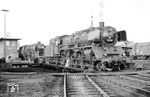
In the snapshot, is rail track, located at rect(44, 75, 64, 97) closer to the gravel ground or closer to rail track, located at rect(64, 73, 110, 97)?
the gravel ground

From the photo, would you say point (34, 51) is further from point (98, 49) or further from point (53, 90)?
point (53, 90)

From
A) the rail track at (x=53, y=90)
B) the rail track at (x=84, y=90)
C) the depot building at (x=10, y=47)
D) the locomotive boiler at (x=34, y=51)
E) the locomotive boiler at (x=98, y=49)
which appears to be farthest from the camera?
the depot building at (x=10, y=47)

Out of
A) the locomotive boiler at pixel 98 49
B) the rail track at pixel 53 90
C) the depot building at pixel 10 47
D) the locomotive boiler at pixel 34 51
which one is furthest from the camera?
the depot building at pixel 10 47

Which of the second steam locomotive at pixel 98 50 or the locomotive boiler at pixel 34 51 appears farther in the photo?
the locomotive boiler at pixel 34 51

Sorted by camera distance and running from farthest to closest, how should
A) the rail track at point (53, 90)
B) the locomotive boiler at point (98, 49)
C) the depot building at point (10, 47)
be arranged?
the depot building at point (10, 47) → the locomotive boiler at point (98, 49) → the rail track at point (53, 90)

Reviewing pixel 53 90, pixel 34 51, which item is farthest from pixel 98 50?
pixel 34 51

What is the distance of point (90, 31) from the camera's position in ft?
58.7

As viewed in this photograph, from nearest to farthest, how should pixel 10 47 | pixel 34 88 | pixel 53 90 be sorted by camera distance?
pixel 53 90, pixel 34 88, pixel 10 47

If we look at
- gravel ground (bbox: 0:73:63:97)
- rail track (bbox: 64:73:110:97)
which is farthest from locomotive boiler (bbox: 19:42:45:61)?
rail track (bbox: 64:73:110:97)

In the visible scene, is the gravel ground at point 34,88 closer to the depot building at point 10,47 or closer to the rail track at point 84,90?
the rail track at point 84,90

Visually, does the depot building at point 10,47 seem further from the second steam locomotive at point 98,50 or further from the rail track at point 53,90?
the rail track at point 53,90

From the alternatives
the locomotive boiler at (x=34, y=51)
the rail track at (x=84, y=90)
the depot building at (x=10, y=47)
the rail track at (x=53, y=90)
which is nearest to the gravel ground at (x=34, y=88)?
the rail track at (x=53, y=90)

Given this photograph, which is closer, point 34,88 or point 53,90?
point 53,90

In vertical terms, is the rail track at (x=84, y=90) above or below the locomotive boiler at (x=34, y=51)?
below
